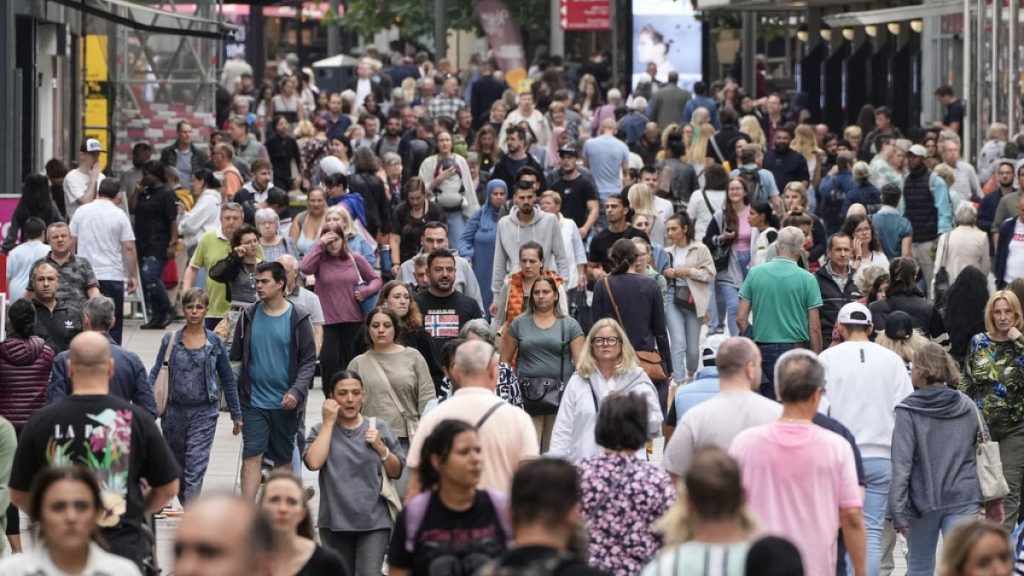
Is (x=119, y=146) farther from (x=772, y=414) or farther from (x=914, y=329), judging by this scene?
(x=772, y=414)

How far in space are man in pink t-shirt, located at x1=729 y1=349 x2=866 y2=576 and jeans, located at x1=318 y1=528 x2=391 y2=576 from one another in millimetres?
2426

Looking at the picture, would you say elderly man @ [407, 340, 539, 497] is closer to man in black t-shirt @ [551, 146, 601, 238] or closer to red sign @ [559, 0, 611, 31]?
man in black t-shirt @ [551, 146, 601, 238]

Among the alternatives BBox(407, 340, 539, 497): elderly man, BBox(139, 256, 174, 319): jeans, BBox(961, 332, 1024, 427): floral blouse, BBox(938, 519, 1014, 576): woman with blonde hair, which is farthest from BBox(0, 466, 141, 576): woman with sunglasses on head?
BBox(139, 256, 174, 319): jeans

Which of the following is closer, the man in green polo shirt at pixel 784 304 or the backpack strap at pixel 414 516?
the backpack strap at pixel 414 516

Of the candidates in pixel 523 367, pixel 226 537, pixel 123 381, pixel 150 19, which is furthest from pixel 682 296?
pixel 150 19

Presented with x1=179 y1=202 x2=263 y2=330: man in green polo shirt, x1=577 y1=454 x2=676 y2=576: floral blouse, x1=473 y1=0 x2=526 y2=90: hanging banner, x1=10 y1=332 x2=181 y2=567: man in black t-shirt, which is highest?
x1=473 y1=0 x2=526 y2=90: hanging banner

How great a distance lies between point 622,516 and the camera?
7.54m

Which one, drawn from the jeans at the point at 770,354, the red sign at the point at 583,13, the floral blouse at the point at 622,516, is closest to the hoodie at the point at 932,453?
the floral blouse at the point at 622,516

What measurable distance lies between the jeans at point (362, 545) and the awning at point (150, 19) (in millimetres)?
12903

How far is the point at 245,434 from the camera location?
40.4 feet

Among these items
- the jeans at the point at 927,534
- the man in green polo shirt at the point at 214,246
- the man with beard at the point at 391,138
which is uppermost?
the man with beard at the point at 391,138

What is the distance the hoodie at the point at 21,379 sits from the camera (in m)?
11.2

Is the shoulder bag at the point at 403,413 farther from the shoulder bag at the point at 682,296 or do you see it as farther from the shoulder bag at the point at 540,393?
the shoulder bag at the point at 682,296

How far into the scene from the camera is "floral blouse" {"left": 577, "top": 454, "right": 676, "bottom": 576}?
754 centimetres
